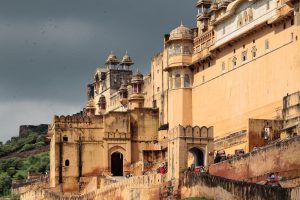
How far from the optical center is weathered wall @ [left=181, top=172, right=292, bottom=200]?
40.5 meters

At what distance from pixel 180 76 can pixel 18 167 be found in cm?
4253

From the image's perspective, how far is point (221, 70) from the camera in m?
64.4

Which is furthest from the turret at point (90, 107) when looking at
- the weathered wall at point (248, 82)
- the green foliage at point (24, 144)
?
the green foliage at point (24, 144)

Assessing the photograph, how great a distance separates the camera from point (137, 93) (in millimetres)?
79438

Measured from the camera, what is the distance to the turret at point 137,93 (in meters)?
78.3

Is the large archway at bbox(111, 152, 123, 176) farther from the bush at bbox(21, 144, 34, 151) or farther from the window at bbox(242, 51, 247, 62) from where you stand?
the bush at bbox(21, 144, 34, 151)

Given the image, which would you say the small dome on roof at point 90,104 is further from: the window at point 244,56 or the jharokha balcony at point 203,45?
the window at point 244,56

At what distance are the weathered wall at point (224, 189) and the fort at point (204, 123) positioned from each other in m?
0.05

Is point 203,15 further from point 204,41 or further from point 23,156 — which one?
point 23,156

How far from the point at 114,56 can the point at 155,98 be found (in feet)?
62.0

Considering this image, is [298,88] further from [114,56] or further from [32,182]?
[114,56]

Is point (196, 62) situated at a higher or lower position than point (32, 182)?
higher

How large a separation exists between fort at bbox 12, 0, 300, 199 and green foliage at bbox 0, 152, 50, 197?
19.1m

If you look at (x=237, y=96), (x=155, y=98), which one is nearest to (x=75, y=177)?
(x=155, y=98)
